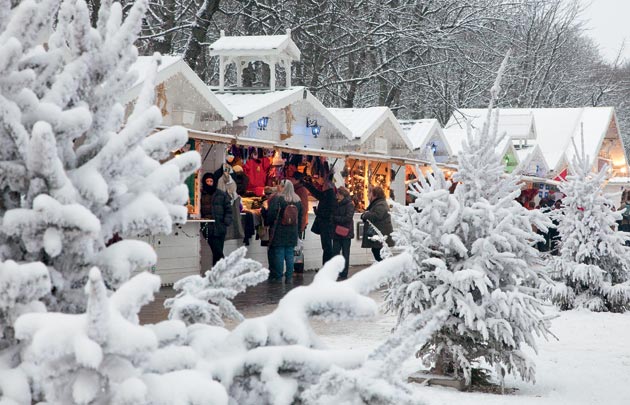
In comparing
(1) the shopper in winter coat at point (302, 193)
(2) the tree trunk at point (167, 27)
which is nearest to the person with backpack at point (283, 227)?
Answer: (1) the shopper in winter coat at point (302, 193)

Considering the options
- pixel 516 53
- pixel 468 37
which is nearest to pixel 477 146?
pixel 468 37

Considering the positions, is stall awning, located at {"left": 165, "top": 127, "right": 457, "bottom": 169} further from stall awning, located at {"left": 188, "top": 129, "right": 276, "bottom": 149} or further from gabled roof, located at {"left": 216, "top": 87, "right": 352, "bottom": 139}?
gabled roof, located at {"left": 216, "top": 87, "right": 352, "bottom": 139}

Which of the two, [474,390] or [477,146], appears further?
[477,146]

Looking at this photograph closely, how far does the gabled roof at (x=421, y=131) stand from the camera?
23.1 meters

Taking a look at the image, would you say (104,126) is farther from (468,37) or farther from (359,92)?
(359,92)

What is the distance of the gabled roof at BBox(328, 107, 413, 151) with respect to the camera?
2022 cm

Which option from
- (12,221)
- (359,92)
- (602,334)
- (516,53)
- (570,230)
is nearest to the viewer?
(12,221)

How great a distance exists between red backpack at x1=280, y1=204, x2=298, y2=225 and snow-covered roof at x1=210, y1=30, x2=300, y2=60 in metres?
3.14

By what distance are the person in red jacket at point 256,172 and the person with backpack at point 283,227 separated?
1645 mm

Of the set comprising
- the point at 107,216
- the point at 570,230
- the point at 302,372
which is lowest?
the point at 570,230

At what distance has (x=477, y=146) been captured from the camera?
8.49m

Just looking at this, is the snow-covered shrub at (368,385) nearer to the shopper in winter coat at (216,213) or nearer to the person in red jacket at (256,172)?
the shopper in winter coat at (216,213)

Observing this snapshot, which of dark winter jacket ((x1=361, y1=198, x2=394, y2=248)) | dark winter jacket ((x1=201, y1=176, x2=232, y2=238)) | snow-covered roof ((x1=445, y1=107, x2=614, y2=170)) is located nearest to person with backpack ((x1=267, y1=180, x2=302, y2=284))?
dark winter jacket ((x1=201, y1=176, x2=232, y2=238))

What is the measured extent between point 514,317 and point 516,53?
40894mm
